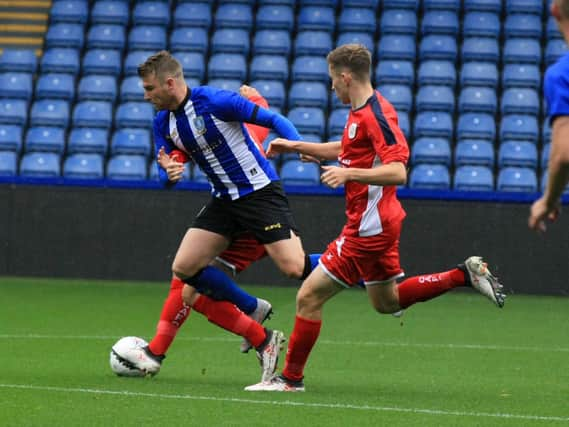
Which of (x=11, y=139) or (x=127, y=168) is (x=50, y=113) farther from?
(x=127, y=168)

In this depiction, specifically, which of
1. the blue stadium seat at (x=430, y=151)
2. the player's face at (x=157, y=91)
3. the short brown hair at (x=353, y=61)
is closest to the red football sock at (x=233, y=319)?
the player's face at (x=157, y=91)

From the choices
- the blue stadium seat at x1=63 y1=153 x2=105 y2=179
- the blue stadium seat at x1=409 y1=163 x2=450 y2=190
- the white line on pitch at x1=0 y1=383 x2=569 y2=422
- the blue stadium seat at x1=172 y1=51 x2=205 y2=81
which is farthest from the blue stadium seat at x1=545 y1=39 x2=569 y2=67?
the white line on pitch at x1=0 y1=383 x2=569 y2=422

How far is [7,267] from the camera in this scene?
15.8 meters

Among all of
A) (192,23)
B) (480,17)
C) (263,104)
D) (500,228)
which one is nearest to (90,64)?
(192,23)

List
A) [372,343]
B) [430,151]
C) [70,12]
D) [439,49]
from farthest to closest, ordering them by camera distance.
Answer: [70,12] < [439,49] < [430,151] < [372,343]

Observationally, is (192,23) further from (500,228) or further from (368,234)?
(368,234)

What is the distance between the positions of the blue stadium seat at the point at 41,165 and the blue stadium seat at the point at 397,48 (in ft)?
16.6

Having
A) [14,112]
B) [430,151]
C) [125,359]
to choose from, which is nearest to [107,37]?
[14,112]

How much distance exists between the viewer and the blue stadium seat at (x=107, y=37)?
1912cm

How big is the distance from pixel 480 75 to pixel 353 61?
37.0 ft

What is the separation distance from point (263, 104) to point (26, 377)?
2.43 metres

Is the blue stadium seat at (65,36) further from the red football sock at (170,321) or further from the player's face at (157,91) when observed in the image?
the player's face at (157,91)

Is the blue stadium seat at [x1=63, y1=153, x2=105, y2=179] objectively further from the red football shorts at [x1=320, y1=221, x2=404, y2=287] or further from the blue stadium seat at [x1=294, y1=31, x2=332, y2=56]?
the red football shorts at [x1=320, y1=221, x2=404, y2=287]

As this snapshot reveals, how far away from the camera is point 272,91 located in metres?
17.8
